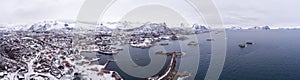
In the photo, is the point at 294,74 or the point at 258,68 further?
the point at 258,68

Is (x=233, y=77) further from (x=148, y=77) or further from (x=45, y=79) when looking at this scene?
(x=45, y=79)

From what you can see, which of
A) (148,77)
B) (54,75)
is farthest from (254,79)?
(54,75)

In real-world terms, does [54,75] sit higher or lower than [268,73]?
higher

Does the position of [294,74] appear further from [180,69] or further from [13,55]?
[13,55]

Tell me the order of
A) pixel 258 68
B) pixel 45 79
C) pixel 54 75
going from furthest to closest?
pixel 258 68, pixel 54 75, pixel 45 79

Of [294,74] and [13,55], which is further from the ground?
[13,55]

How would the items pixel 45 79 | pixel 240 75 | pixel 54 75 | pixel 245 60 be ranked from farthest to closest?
pixel 245 60
pixel 240 75
pixel 54 75
pixel 45 79

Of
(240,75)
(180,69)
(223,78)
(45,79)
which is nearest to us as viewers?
(45,79)

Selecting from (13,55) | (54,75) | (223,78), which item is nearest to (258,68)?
(223,78)

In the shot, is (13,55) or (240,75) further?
(13,55)
